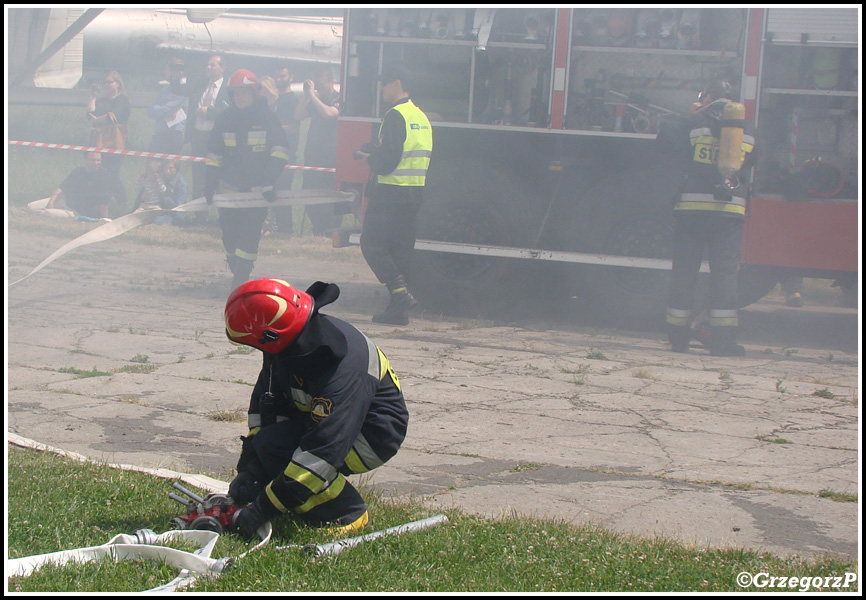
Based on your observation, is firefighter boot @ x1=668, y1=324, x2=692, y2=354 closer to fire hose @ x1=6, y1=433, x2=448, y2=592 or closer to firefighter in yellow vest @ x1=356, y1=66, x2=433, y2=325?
firefighter in yellow vest @ x1=356, y1=66, x2=433, y2=325

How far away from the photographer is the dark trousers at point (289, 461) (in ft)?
9.84

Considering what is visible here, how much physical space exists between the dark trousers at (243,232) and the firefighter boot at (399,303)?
1.52m

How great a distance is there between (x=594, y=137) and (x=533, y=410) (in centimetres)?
312

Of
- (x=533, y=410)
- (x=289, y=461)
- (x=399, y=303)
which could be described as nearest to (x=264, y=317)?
(x=289, y=461)

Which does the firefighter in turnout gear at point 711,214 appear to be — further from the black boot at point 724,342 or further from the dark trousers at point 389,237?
the dark trousers at point 389,237

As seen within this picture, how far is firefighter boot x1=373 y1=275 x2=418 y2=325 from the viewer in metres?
7.18

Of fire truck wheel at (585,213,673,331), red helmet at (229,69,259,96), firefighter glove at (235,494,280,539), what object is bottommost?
firefighter glove at (235,494,280,539)

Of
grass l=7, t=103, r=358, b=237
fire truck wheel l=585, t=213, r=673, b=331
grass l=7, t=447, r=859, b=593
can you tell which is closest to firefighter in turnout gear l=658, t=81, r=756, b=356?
fire truck wheel l=585, t=213, r=673, b=331

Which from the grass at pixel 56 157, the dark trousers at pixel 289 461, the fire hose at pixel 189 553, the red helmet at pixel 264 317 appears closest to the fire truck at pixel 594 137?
the grass at pixel 56 157

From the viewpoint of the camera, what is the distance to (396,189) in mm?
7125

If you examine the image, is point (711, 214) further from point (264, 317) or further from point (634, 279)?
point (264, 317)

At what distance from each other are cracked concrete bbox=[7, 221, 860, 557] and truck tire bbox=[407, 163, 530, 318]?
0.38m

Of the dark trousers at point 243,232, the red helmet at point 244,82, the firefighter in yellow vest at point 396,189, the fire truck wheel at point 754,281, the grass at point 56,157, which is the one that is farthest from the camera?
the grass at point 56,157

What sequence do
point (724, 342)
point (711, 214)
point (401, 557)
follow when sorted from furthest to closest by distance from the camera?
point (724, 342) → point (711, 214) → point (401, 557)
